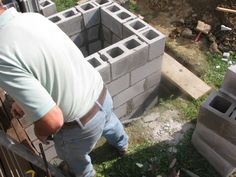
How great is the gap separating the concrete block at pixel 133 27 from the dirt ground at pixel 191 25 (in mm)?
1429

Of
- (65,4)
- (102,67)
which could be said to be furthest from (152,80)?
(65,4)

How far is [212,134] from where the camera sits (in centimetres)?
398

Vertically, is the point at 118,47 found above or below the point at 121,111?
above

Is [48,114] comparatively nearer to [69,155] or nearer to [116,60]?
[69,155]

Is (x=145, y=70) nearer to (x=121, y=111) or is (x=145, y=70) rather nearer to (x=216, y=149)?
(x=121, y=111)

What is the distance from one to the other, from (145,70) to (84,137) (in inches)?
62.0

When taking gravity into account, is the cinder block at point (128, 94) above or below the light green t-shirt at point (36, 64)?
below

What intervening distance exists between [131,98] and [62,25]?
53.6 inches

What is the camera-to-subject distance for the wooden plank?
505 centimetres

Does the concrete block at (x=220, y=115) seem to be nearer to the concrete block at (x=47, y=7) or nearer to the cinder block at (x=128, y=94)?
the cinder block at (x=128, y=94)

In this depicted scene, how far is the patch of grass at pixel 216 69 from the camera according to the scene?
17.4ft

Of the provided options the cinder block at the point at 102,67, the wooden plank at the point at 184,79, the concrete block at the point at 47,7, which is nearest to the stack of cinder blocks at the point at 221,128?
the wooden plank at the point at 184,79

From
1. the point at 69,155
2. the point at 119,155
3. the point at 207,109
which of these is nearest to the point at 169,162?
the point at 119,155

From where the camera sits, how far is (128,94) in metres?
4.55
